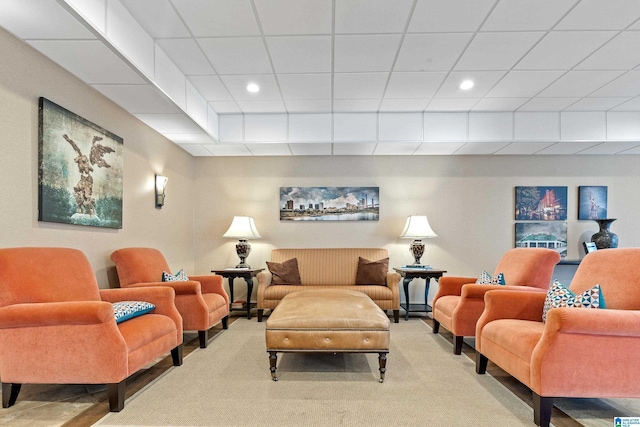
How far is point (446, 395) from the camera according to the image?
2598 millimetres

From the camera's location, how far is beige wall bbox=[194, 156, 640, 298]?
591 cm

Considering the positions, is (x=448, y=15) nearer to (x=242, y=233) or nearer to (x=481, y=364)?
(x=481, y=364)

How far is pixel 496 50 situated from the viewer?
3406 millimetres

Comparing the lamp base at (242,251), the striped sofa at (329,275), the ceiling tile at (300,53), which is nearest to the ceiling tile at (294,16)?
the ceiling tile at (300,53)

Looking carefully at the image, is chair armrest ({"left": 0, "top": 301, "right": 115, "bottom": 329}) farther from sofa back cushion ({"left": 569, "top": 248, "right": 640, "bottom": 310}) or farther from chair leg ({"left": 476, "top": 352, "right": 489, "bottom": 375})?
sofa back cushion ({"left": 569, "top": 248, "right": 640, "bottom": 310})

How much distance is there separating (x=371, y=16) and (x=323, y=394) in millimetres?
2688

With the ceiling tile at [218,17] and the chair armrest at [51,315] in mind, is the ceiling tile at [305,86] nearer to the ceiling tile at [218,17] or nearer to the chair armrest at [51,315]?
the ceiling tile at [218,17]

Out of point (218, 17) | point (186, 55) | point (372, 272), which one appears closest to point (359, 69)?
point (218, 17)

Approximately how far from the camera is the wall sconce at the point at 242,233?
5.50 meters

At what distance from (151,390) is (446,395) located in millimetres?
1980

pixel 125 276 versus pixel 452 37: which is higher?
pixel 452 37

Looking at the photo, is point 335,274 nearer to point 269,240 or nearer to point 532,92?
point 269,240

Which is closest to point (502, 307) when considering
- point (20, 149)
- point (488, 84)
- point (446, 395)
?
point (446, 395)

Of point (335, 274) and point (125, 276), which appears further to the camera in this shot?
point (335, 274)
